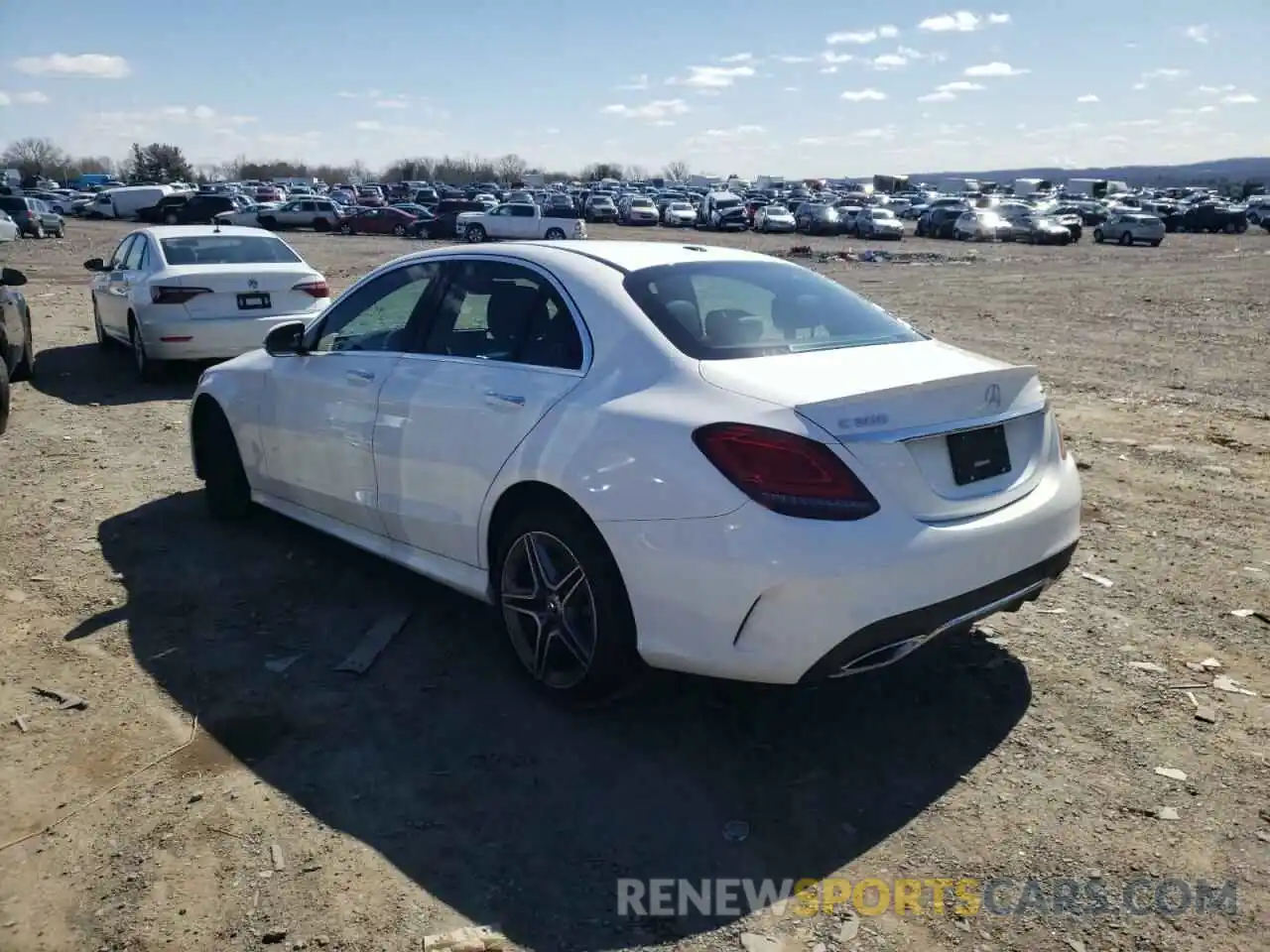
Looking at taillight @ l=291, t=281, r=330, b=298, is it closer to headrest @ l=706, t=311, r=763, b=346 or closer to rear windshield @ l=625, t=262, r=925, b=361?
rear windshield @ l=625, t=262, r=925, b=361

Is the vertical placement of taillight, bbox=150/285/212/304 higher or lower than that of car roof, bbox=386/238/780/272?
lower

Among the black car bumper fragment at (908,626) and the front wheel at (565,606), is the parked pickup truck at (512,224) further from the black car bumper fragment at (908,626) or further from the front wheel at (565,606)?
the black car bumper fragment at (908,626)

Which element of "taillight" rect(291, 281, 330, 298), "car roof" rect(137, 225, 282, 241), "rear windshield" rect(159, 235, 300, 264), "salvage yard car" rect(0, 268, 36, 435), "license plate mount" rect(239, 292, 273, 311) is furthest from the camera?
"car roof" rect(137, 225, 282, 241)

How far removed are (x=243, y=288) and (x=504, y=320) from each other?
22.8 feet

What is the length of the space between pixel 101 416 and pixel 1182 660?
28.3ft

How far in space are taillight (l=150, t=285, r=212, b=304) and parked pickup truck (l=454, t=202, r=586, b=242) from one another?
3349 centimetres

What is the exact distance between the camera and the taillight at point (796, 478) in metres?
3.21

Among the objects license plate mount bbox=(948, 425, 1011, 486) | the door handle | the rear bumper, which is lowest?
the rear bumper

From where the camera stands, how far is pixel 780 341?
394cm

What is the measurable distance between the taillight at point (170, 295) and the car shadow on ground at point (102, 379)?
874mm

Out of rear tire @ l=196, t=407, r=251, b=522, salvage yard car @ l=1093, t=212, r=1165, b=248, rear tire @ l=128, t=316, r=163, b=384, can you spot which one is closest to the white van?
salvage yard car @ l=1093, t=212, r=1165, b=248

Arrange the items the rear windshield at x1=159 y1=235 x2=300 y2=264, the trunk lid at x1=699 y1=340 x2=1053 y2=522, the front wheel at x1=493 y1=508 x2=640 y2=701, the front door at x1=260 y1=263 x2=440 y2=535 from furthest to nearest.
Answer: the rear windshield at x1=159 y1=235 x2=300 y2=264 < the front door at x1=260 y1=263 x2=440 y2=535 < the front wheel at x1=493 y1=508 x2=640 y2=701 < the trunk lid at x1=699 y1=340 x2=1053 y2=522

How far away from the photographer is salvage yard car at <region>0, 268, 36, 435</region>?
9.48 m

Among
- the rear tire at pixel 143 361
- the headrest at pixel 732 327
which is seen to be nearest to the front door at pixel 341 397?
the headrest at pixel 732 327
